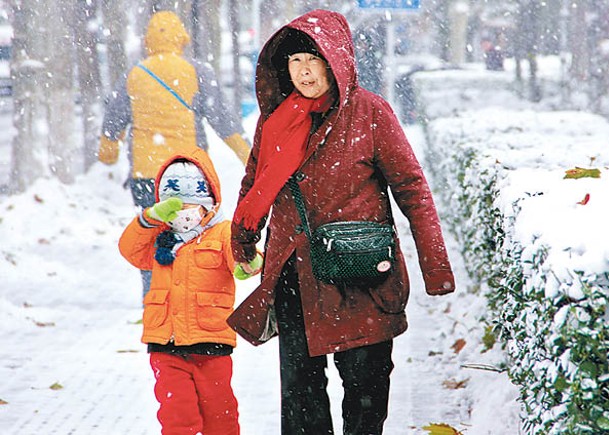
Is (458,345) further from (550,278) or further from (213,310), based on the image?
(550,278)

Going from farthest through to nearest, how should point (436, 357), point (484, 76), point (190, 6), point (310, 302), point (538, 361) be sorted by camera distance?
1. point (484, 76)
2. point (190, 6)
3. point (436, 357)
4. point (310, 302)
5. point (538, 361)

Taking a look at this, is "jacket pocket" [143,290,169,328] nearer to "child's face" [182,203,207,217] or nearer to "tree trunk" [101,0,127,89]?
"child's face" [182,203,207,217]

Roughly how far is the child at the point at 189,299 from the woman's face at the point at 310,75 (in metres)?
0.77

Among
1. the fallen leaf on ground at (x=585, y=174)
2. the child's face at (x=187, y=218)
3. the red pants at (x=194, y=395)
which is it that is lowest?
the red pants at (x=194, y=395)

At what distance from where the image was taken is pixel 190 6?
64.7 ft

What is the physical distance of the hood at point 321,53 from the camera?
3668 millimetres

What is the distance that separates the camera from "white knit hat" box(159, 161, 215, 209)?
438 cm

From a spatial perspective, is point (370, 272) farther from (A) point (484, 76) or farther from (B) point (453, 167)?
(A) point (484, 76)

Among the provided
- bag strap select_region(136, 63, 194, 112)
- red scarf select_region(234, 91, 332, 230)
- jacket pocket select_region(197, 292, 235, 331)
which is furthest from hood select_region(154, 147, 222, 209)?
bag strap select_region(136, 63, 194, 112)

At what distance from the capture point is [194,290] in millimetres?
4305

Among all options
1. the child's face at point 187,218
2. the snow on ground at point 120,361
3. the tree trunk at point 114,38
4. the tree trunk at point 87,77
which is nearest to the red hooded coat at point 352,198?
the child's face at point 187,218

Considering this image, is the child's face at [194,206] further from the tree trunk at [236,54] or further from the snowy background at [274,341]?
the tree trunk at [236,54]

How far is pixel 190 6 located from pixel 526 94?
13880 mm

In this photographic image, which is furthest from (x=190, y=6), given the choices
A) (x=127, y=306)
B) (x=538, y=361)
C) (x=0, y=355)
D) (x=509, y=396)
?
(x=538, y=361)
